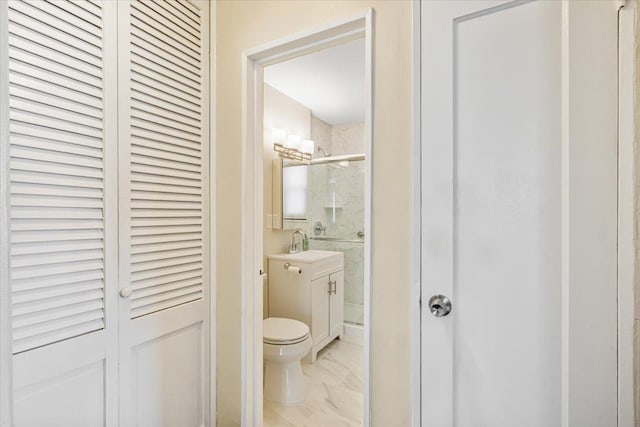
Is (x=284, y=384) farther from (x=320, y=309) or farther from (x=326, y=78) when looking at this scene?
(x=326, y=78)

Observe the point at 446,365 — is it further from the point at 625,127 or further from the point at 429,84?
the point at 429,84

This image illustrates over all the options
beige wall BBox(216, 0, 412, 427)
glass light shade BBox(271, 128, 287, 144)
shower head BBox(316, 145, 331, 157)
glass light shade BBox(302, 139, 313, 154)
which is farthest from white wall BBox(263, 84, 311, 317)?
beige wall BBox(216, 0, 412, 427)

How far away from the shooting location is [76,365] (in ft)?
3.64

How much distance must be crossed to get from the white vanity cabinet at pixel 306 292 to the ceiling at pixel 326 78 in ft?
5.14

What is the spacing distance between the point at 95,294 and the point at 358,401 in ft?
5.60

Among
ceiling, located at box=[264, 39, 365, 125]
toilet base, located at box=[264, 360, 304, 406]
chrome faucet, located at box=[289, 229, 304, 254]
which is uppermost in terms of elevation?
ceiling, located at box=[264, 39, 365, 125]

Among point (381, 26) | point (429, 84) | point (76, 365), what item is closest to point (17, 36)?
point (76, 365)

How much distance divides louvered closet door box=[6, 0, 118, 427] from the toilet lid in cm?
100

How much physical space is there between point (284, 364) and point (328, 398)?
0.37 metres

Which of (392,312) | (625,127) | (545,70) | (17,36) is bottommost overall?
(392,312)

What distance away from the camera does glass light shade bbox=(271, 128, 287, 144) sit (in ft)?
9.55

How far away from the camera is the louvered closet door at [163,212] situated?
4.17 ft

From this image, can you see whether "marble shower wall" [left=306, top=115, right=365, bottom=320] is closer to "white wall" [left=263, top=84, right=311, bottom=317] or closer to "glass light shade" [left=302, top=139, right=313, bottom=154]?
"glass light shade" [left=302, top=139, right=313, bottom=154]

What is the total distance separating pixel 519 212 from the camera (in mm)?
958
